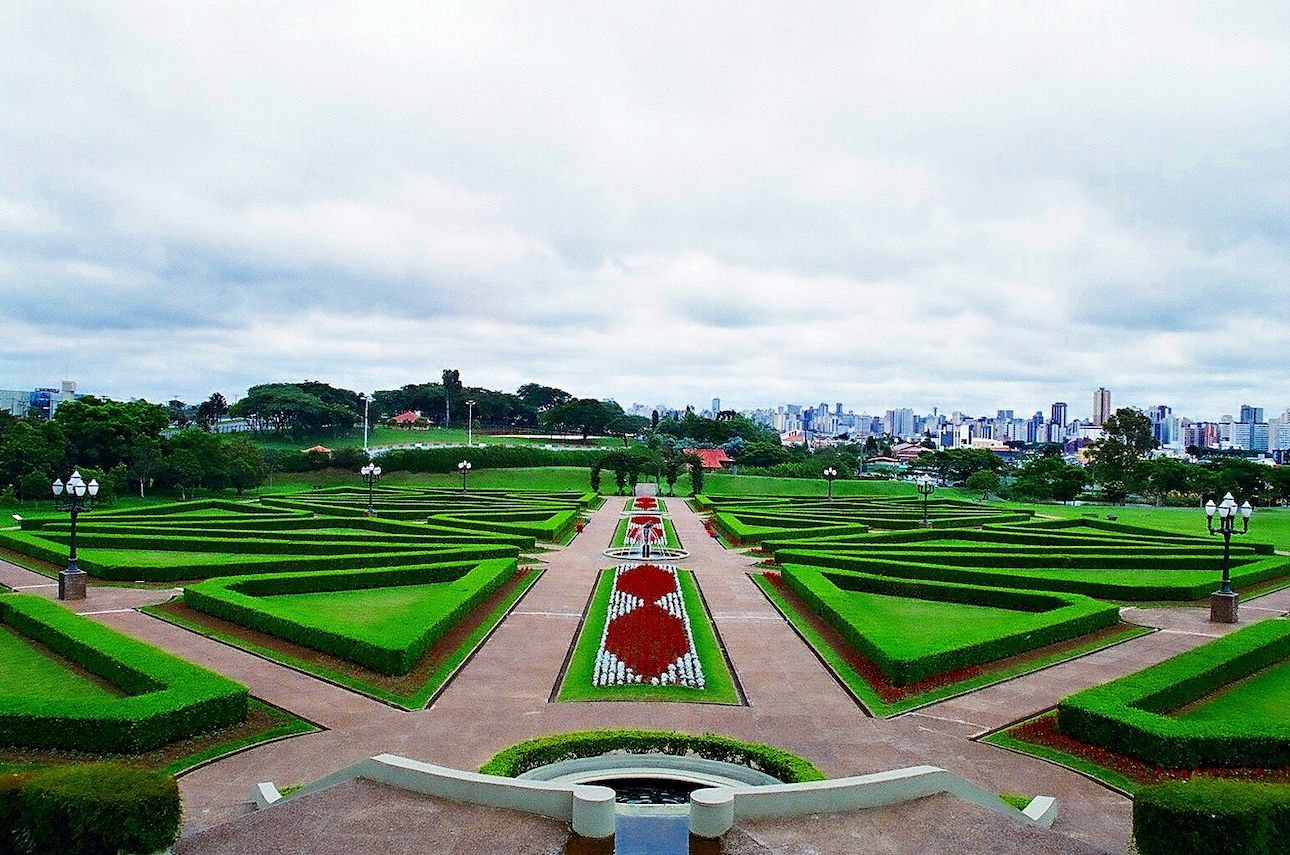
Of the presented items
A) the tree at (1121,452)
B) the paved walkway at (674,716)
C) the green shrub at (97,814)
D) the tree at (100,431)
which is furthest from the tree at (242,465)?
the tree at (1121,452)

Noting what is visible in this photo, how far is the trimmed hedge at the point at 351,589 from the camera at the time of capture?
48.5 ft

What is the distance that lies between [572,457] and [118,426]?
1554 inches

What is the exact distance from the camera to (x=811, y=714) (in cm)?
A: 1312

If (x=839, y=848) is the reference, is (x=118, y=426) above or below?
above

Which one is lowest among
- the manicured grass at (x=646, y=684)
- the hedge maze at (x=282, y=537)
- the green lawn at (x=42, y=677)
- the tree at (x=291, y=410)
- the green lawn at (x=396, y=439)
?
the manicured grass at (x=646, y=684)

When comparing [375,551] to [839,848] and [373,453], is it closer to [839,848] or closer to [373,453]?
[839,848]

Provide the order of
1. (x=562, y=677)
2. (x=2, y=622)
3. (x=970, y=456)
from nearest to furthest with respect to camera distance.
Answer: (x=562, y=677) < (x=2, y=622) < (x=970, y=456)

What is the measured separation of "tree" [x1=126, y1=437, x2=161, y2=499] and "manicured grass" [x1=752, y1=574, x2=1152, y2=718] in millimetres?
48010

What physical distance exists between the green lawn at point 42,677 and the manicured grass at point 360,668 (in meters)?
2.77

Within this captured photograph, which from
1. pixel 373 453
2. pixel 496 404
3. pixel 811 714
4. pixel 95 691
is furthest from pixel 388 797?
pixel 496 404

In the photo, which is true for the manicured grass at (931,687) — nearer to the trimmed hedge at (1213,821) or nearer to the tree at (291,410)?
the trimmed hedge at (1213,821)

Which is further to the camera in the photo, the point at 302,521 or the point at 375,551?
the point at 302,521

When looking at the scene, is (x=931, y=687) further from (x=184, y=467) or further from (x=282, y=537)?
(x=184, y=467)

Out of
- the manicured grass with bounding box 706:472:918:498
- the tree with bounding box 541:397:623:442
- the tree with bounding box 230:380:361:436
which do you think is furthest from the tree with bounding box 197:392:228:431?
the manicured grass with bounding box 706:472:918:498
